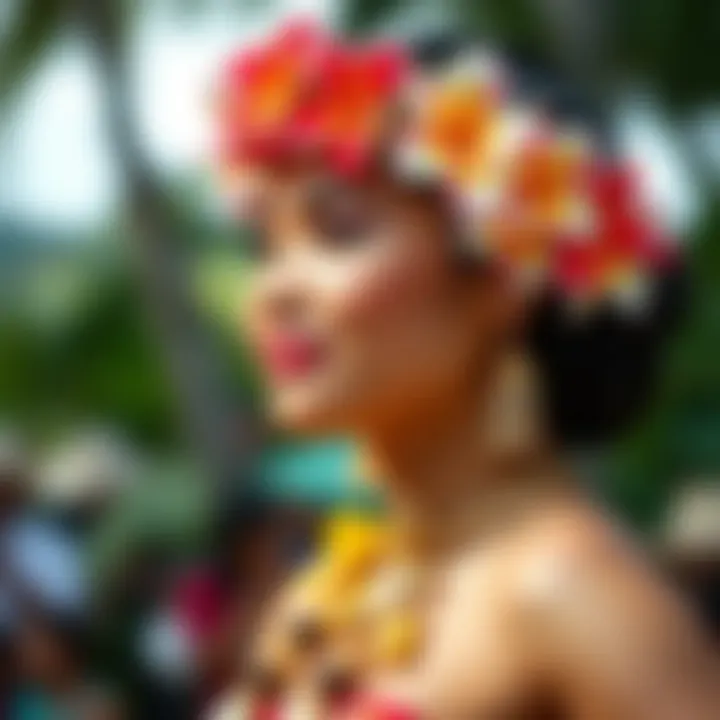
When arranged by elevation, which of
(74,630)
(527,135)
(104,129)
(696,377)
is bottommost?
(527,135)

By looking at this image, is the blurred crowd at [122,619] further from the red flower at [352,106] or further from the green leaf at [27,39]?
the green leaf at [27,39]

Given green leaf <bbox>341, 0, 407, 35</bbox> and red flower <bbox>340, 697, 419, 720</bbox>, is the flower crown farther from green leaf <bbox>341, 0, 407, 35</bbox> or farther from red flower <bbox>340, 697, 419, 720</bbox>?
green leaf <bbox>341, 0, 407, 35</bbox>

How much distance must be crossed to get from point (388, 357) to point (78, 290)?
104 inches

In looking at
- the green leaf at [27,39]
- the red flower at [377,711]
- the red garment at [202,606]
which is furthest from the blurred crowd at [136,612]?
the green leaf at [27,39]

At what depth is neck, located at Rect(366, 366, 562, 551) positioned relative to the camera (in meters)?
1.25

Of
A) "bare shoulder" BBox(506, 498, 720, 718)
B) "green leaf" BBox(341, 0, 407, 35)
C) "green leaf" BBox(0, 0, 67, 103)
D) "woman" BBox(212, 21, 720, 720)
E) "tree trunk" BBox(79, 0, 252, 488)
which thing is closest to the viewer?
"bare shoulder" BBox(506, 498, 720, 718)

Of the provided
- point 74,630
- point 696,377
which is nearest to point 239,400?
point 696,377

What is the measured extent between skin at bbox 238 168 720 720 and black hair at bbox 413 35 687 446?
0.08 feet

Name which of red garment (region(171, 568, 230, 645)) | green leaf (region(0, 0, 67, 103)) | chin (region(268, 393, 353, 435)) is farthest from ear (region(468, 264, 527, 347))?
green leaf (region(0, 0, 67, 103))

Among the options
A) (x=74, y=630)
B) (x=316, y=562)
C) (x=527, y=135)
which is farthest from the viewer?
(x=74, y=630)

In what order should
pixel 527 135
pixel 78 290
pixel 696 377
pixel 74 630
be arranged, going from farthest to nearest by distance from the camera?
pixel 78 290 < pixel 696 377 < pixel 74 630 < pixel 527 135

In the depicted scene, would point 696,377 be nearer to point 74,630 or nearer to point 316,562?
point 74,630

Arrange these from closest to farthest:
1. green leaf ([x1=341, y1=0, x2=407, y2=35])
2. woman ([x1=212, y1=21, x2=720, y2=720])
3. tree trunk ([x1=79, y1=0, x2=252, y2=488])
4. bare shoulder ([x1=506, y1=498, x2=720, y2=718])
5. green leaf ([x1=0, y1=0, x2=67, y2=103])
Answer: bare shoulder ([x1=506, y1=498, x2=720, y2=718])
woman ([x1=212, y1=21, x2=720, y2=720])
green leaf ([x1=341, y1=0, x2=407, y2=35])
tree trunk ([x1=79, y1=0, x2=252, y2=488])
green leaf ([x1=0, y1=0, x2=67, y2=103])

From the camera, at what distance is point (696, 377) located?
8.95ft
